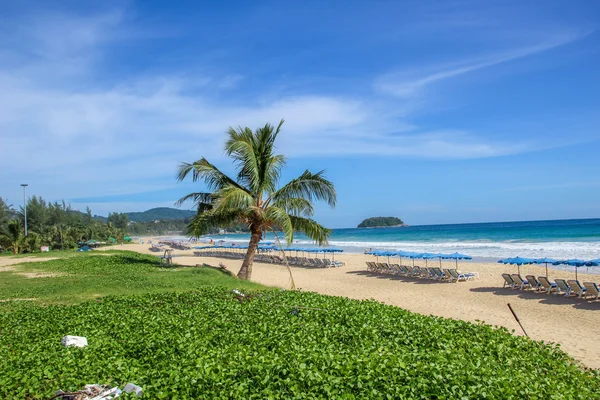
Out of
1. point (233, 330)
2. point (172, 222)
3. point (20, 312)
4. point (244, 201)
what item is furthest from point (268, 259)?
point (172, 222)

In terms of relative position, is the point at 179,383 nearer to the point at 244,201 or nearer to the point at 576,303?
the point at 244,201

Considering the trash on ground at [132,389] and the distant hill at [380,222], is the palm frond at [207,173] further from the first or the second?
the distant hill at [380,222]

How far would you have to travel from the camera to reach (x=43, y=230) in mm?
47438

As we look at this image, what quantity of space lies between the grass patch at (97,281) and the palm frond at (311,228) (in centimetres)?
282

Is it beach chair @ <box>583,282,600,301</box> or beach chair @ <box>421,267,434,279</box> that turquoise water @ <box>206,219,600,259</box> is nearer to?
beach chair @ <box>421,267,434,279</box>

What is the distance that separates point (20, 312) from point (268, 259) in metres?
24.6

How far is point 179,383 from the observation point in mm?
4352

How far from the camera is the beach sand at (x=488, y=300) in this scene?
1016 cm

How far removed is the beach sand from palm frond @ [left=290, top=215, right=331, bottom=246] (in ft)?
7.01

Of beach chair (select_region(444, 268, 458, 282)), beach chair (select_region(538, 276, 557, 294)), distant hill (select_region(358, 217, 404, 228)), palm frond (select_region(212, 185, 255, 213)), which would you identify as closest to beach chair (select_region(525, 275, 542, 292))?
beach chair (select_region(538, 276, 557, 294))

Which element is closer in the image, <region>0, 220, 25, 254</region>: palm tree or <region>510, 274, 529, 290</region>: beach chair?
<region>510, 274, 529, 290</region>: beach chair

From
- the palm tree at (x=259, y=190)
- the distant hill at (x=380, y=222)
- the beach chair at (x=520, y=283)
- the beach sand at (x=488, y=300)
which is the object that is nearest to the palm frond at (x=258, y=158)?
the palm tree at (x=259, y=190)

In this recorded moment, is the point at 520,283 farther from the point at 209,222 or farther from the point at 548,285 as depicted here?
the point at 209,222

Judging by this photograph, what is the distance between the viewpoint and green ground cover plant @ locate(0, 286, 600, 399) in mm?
4211
